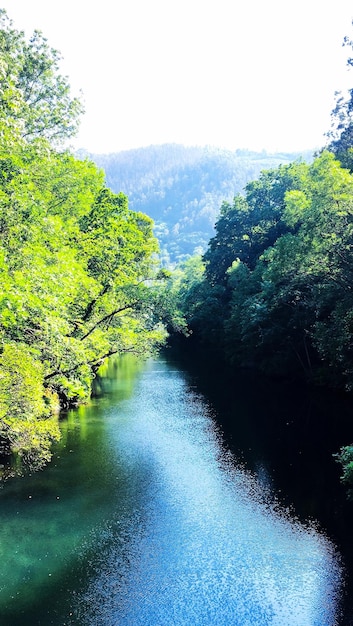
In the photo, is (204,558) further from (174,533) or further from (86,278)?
(86,278)

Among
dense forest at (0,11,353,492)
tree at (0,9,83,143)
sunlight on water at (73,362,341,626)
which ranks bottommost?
sunlight on water at (73,362,341,626)

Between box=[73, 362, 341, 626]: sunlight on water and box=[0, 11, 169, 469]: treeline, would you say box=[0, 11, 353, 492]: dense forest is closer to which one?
box=[0, 11, 169, 469]: treeline

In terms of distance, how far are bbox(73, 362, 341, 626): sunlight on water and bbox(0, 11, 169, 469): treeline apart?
12.7ft

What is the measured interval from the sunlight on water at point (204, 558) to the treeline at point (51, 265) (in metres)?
3.88

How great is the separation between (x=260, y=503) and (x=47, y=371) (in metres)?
8.52

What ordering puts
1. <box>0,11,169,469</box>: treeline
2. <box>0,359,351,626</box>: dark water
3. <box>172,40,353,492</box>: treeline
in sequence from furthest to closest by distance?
<box>172,40,353,492</box>: treeline → <box>0,11,169,469</box>: treeline → <box>0,359,351,626</box>: dark water

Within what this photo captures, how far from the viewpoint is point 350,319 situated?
20.9 metres

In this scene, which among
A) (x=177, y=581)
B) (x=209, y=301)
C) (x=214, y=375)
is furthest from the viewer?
(x=209, y=301)

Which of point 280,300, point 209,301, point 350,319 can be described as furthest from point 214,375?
point 350,319

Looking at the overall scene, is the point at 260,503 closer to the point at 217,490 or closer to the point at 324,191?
the point at 217,490

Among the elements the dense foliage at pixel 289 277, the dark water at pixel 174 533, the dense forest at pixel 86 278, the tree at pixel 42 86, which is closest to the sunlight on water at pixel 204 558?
the dark water at pixel 174 533

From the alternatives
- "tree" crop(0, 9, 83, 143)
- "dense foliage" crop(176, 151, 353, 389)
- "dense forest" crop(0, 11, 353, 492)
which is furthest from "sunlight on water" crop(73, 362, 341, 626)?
"tree" crop(0, 9, 83, 143)

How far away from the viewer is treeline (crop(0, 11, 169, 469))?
13.9 metres

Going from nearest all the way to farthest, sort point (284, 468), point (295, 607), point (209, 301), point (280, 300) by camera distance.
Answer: point (295, 607) < point (284, 468) < point (280, 300) < point (209, 301)
